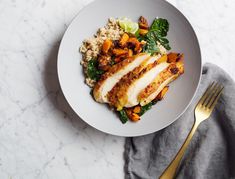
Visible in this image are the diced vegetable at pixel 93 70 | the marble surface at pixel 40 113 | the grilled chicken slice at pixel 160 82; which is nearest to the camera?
the grilled chicken slice at pixel 160 82

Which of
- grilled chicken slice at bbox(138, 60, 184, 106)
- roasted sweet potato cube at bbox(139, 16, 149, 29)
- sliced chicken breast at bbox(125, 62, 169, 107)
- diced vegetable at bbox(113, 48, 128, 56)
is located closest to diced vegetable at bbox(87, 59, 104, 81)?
diced vegetable at bbox(113, 48, 128, 56)

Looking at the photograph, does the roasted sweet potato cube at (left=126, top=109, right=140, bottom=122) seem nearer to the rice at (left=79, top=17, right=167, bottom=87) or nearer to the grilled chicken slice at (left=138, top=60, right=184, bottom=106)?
the grilled chicken slice at (left=138, top=60, right=184, bottom=106)

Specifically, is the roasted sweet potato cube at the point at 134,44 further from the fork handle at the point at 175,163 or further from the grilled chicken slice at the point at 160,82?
the fork handle at the point at 175,163

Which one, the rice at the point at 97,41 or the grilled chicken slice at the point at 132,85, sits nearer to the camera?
the grilled chicken slice at the point at 132,85

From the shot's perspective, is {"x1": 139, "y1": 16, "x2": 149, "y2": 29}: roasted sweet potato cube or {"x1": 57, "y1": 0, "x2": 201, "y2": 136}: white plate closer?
{"x1": 57, "y1": 0, "x2": 201, "y2": 136}: white plate

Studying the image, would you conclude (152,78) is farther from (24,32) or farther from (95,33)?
(24,32)

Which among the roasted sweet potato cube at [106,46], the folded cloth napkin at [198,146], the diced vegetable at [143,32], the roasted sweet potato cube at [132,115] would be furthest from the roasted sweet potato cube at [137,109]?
the diced vegetable at [143,32]
